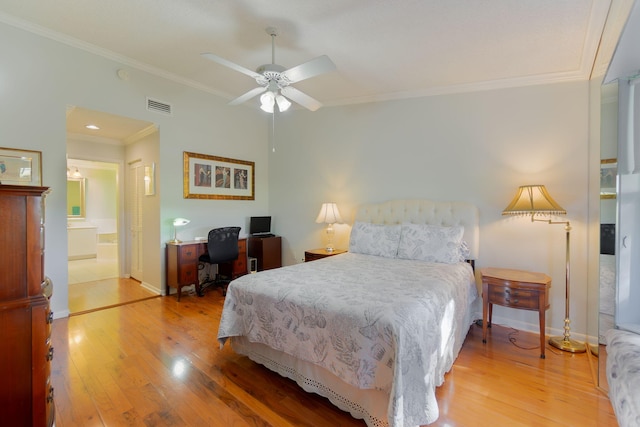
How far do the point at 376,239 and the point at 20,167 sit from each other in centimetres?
382

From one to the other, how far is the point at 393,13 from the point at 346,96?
5.94 ft

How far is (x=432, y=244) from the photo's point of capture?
3094mm

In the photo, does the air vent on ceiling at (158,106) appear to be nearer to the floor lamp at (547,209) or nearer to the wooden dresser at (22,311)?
the wooden dresser at (22,311)

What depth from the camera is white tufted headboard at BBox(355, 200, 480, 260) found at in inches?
130

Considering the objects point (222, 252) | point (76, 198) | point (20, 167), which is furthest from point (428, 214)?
point (76, 198)

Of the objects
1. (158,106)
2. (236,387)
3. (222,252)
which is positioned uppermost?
(158,106)

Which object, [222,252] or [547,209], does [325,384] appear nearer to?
[547,209]

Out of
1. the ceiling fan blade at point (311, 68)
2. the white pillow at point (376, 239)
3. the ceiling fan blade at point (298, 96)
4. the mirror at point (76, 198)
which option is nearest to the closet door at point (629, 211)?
the white pillow at point (376, 239)

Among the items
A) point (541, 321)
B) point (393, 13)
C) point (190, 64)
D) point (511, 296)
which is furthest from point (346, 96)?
point (541, 321)

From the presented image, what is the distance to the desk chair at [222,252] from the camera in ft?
13.1

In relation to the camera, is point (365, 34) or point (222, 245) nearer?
point (365, 34)

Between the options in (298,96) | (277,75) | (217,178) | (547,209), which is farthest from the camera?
(217,178)

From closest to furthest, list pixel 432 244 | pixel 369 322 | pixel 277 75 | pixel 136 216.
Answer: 1. pixel 369 322
2. pixel 277 75
3. pixel 432 244
4. pixel 136 216

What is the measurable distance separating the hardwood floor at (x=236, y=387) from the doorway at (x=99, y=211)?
59.1 inches
